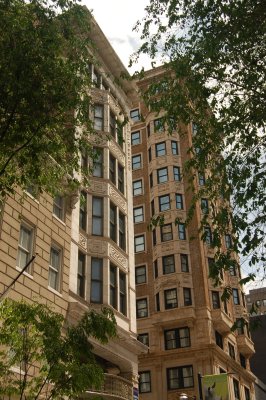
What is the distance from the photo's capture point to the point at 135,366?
26984 mm

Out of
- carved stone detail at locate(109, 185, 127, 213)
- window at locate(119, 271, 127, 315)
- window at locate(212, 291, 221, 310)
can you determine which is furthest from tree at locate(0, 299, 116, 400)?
window at locate(212, 291, 221, 310)

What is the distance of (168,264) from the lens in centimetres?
4600

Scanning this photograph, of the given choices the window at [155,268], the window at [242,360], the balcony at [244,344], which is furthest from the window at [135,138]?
the window at [242,360]

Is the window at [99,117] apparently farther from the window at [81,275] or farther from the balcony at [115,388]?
the balcony at [115,388]

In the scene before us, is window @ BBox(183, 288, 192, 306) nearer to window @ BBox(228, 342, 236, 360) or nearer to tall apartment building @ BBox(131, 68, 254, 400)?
tall apartment building @ BBox(131, 68, 254, 400)

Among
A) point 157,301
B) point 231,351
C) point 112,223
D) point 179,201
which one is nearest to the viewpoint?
point 112,223

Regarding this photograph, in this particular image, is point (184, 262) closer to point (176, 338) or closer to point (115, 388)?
point (176, 338)

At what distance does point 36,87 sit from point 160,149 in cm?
4157

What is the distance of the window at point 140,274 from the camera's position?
47.5m

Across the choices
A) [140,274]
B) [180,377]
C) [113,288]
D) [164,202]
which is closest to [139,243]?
[140,274]

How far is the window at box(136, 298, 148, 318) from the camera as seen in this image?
45.6m

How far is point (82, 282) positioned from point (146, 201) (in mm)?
26831

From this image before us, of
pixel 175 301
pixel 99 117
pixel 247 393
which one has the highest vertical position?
pixel 99 117

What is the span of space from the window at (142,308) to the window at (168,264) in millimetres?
3272
